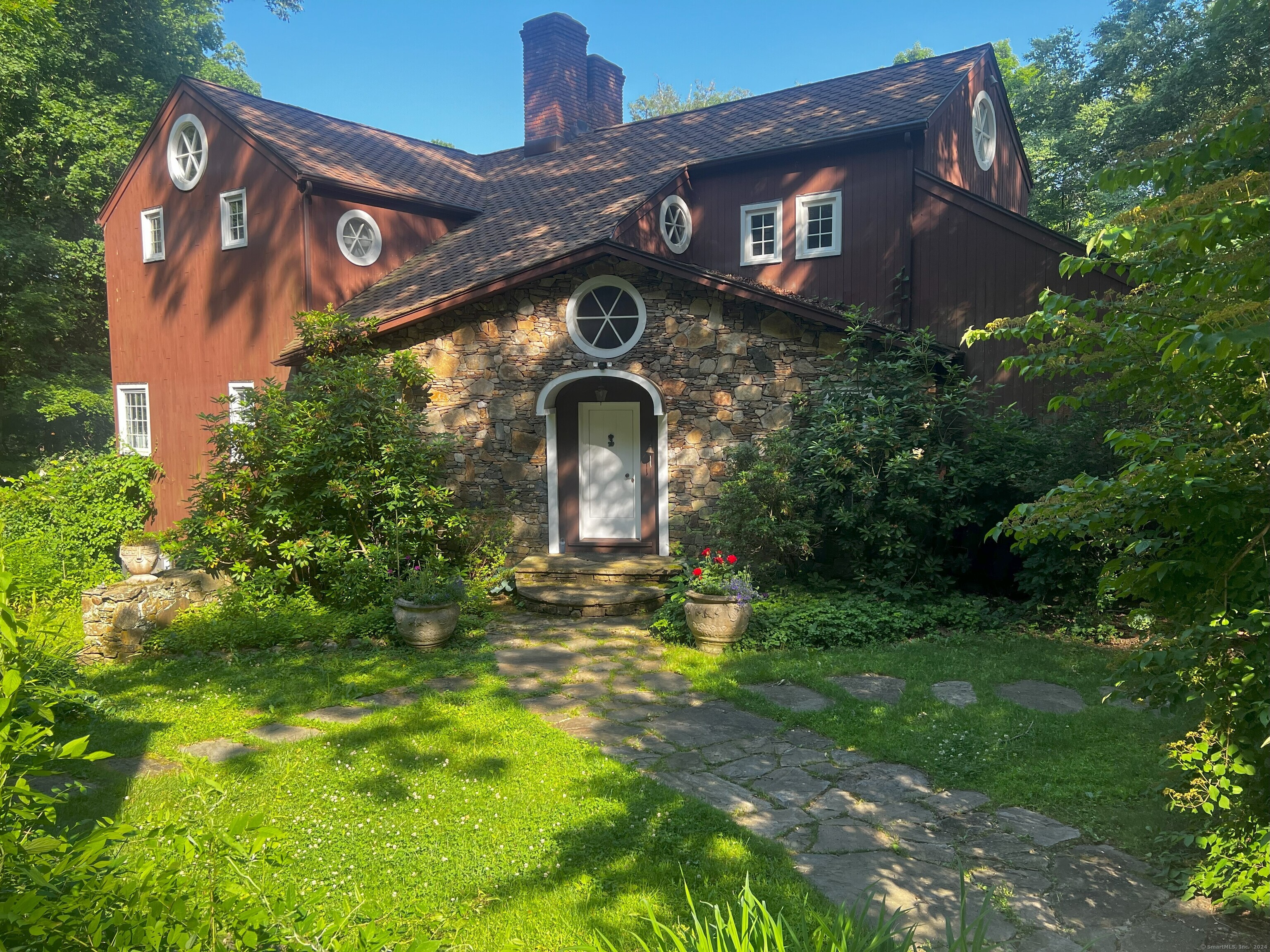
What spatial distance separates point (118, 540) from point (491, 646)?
8.58 meters

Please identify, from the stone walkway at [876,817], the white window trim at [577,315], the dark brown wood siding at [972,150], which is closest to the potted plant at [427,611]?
the stone walkway at [876,817]

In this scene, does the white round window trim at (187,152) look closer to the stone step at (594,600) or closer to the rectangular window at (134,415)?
the rectangular window at (134,415)

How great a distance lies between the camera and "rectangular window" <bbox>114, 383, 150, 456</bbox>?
595 inches

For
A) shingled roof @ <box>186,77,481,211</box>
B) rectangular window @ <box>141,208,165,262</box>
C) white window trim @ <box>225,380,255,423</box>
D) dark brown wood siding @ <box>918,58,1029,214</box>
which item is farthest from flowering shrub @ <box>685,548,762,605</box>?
rectangular window @ <box>141,208,165,262</box>

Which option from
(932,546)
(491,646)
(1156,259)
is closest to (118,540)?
(491,646)

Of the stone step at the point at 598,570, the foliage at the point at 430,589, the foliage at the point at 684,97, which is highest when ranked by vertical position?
the foliage at the point at 684,97

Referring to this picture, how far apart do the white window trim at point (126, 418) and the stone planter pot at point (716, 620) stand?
1163 cm

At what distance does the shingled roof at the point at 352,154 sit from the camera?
1298 cm

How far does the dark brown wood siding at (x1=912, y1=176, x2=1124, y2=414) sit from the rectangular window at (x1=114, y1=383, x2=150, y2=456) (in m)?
13.4

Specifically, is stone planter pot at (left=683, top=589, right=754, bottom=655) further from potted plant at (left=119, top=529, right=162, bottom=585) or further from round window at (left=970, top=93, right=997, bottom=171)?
round window at (left=970, top=93, right=997, bottom=171)

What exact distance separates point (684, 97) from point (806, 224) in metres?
31.1

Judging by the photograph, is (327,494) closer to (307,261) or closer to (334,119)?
(307,261)

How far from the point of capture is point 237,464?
33.0 feet

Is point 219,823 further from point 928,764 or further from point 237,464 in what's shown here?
point 237,464
